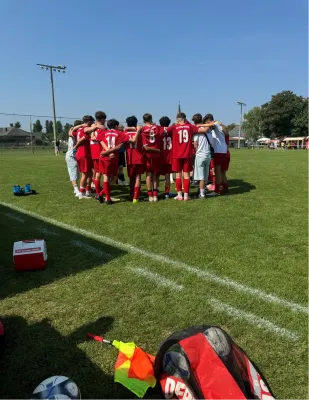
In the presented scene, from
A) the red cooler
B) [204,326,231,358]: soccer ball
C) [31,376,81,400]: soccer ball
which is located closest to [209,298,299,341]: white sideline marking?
[204,326,231,358]: soccer ball

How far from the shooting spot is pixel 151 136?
7465mm

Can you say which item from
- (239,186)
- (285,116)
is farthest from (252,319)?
(285,116)

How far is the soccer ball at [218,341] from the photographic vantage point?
2.03 m

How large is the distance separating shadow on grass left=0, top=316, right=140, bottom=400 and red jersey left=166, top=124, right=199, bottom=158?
17.5 feet

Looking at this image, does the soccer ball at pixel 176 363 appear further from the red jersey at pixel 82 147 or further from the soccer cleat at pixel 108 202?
the red jersey at pixel 82 147

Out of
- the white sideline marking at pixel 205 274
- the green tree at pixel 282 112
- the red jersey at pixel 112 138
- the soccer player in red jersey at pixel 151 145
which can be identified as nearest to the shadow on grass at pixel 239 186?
the soccer player in red jersey at pixel 151 145

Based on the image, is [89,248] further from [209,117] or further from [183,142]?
[209,117]

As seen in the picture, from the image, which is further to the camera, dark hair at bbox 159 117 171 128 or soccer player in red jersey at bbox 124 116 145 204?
dark hair at bbox 159 117 171 128

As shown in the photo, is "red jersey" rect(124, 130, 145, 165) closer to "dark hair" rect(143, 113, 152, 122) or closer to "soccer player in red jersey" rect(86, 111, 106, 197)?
"dark hair" rect(143, 113, 152, 122)

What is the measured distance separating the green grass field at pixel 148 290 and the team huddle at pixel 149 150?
1412 mm

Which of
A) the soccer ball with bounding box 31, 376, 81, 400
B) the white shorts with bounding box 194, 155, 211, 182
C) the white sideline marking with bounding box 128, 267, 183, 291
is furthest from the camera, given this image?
the white shorts with bounding box 194, 155, 211, 182

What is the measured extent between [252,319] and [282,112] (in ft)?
271

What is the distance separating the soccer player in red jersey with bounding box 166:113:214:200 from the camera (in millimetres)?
7641

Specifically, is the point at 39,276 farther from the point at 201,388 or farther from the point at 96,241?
the point at 201,388
